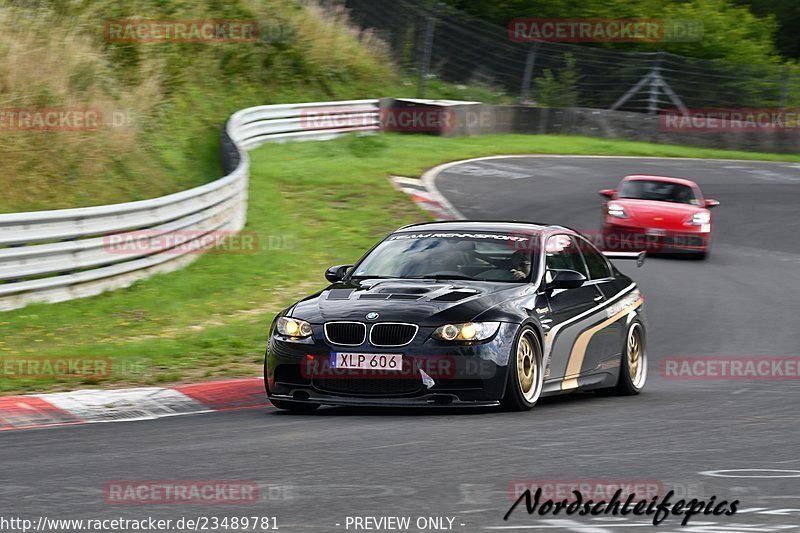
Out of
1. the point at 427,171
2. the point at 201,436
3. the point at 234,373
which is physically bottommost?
the point at 427,171

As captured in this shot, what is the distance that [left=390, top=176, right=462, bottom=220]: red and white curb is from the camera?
22441 mm

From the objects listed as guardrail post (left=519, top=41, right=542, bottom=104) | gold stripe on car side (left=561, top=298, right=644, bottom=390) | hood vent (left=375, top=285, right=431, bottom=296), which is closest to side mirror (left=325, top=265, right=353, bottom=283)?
hood vent (left=375, top=285, right=431, bottom=296)

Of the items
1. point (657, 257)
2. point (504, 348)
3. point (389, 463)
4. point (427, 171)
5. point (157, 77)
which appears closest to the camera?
point (389, 463)

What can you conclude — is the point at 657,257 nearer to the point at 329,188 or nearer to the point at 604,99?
the point at 329,188

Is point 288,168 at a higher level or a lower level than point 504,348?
lower

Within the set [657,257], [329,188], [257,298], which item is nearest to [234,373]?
[257,298]

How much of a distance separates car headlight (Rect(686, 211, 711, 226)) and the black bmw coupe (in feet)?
34.6

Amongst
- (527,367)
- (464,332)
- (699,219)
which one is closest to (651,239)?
(699,219)

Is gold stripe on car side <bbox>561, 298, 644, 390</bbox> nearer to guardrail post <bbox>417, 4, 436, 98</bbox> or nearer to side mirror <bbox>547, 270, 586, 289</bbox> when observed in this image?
side mirror <bbox>547, 270, 586, 289</bbox>

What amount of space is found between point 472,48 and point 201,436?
33.7 m

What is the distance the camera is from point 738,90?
38.8 m

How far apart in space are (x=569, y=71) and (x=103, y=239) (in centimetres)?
2682

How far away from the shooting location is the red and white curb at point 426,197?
22441 millimetres

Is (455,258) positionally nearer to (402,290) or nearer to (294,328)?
(402,290)
